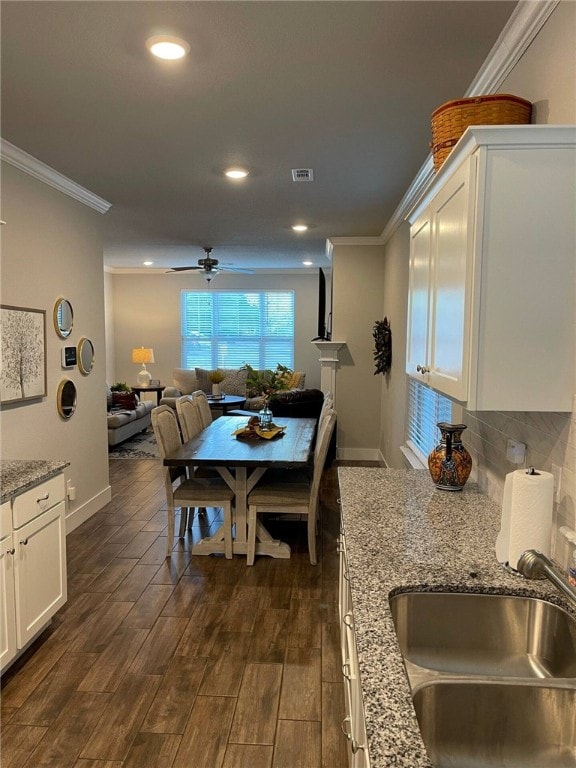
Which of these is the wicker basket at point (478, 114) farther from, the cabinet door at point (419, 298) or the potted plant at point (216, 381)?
the potted plant at point (216, 381)

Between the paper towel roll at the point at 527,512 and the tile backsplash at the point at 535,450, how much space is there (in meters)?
0.06

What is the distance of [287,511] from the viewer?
3549 millimetres

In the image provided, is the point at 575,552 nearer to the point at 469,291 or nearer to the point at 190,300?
the point at 469,291

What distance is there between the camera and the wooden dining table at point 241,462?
133 inches

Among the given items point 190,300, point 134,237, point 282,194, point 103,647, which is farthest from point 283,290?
point 103,647

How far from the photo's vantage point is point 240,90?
2.39 m

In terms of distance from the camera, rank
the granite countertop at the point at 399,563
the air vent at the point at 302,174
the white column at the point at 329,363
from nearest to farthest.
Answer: the granite countertop at the point at 399,563 < the air vent at the point at 302,174 < the white column at the point at 329,363

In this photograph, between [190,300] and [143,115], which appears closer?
[143,115]

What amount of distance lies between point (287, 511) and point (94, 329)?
7.49ft

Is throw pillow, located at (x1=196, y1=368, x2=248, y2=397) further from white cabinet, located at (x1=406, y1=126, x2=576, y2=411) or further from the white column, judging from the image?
white cabinet, located at (x1=406, y1=126, x2=576, y2=411)

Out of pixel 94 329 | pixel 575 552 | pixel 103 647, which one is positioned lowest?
pixel 103 647

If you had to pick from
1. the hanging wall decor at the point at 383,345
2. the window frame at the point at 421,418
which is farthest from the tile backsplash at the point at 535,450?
the hanging wall decor at the point at 383,345

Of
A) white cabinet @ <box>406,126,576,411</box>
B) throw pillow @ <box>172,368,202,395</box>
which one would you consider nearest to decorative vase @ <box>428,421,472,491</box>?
white cabinet @ <box>406,126,576,411</box>

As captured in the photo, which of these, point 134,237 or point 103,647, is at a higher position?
point 134,237
